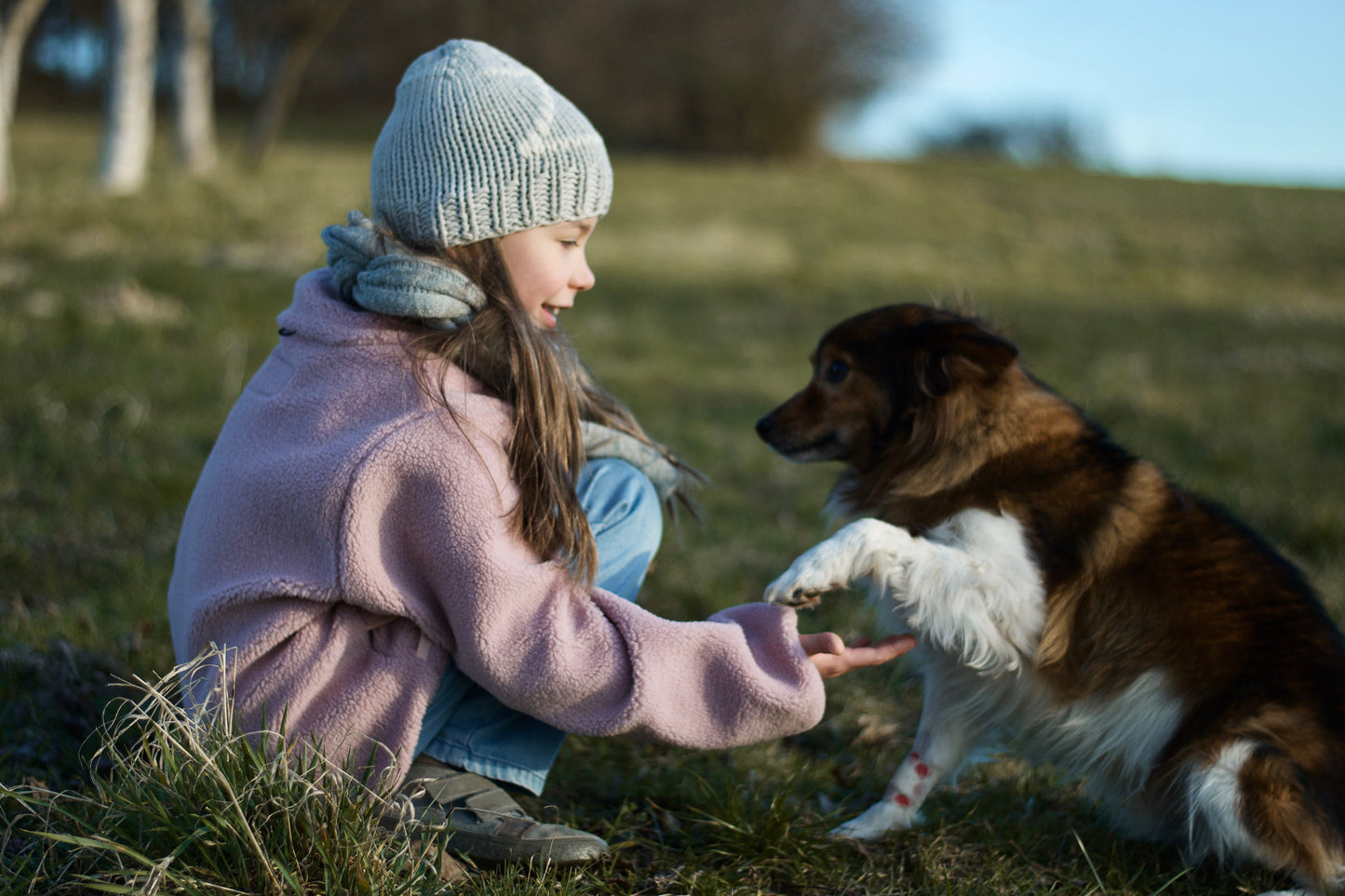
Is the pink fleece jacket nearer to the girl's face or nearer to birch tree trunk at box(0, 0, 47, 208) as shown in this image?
the girl's face

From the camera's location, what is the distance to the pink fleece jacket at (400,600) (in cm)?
193

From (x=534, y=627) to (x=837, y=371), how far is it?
1.33 meters

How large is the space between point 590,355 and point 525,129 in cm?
587

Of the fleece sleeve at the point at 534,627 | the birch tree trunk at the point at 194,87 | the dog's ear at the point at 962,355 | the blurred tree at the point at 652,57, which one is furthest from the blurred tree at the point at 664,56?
the fleece sleeve at the point at 534,627

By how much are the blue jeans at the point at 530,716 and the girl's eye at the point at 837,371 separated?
2.52 feet

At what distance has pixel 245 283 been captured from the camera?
7.44m

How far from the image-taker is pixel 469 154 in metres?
2.18

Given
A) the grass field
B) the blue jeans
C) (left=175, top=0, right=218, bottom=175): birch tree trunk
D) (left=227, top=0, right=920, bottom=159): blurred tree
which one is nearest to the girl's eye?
the grass field

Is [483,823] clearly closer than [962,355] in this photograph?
Yes

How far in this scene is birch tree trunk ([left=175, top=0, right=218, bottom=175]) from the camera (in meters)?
12.4

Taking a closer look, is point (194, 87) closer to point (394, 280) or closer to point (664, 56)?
point (394, 280)

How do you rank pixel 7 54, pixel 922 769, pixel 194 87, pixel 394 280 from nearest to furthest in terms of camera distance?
pixel 394 280 < pixel 922 769 < pixel 7 54 < pixel 194 87

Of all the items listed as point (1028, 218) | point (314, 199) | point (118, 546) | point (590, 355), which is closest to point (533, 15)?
point (1028, 218)

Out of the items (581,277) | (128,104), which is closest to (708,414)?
(581,277)
